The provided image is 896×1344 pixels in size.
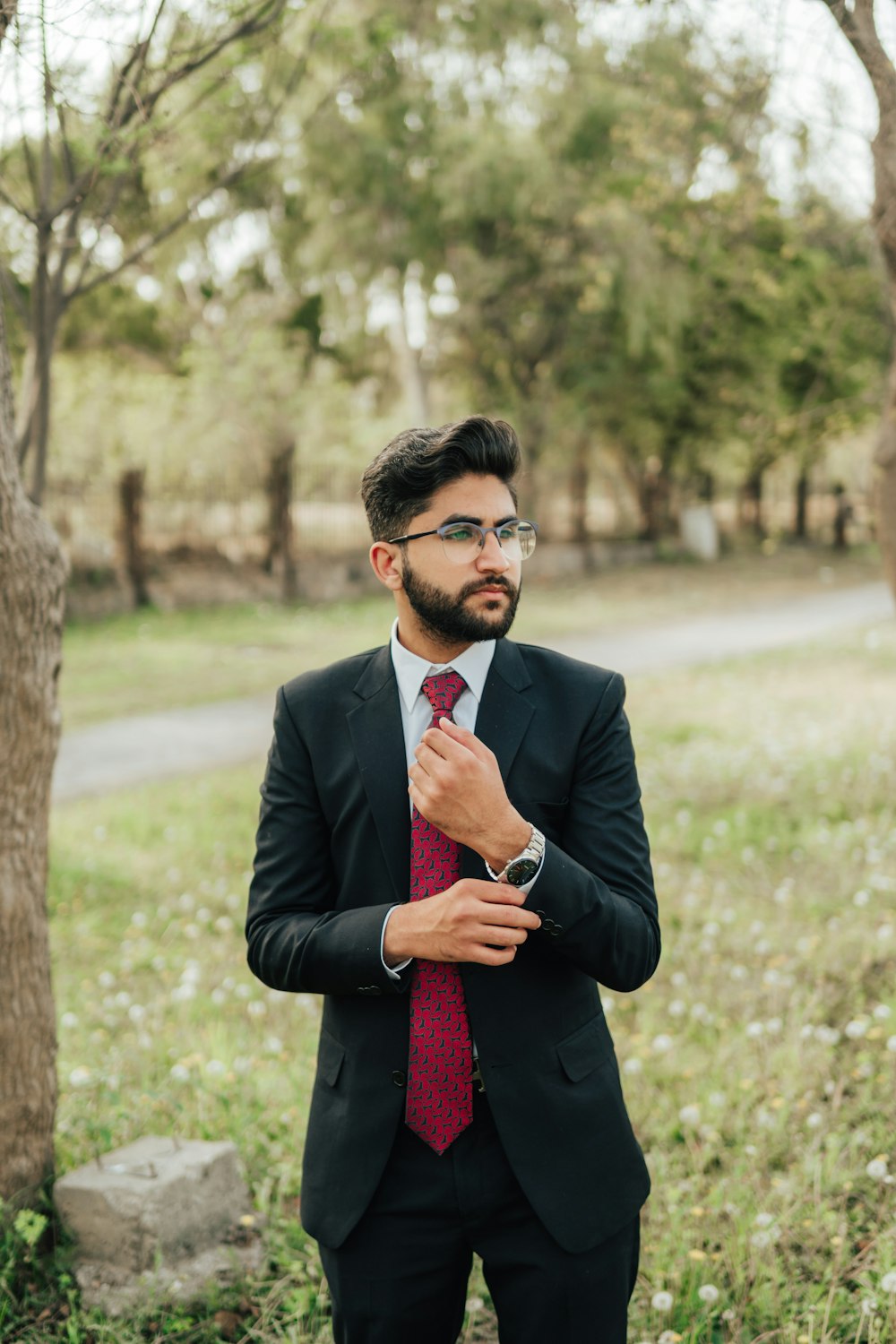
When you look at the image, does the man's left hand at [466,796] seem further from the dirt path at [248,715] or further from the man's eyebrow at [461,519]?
the dirt path at [248,715]

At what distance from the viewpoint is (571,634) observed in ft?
54.4

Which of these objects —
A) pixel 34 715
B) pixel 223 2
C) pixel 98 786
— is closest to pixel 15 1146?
pixel 34 715

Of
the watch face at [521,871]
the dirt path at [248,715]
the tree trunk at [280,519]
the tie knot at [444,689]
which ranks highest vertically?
the tree trunk at [280,519]

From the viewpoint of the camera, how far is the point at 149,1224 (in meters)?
3.05

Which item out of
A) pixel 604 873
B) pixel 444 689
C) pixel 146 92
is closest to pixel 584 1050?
pixel 604 873

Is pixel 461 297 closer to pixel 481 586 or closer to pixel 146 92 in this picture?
pixel 146 92

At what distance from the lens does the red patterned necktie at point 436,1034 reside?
6.88ft

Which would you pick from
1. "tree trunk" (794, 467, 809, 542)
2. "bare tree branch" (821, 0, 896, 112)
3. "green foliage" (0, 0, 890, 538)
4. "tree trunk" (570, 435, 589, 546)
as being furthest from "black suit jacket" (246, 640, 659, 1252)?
"tree trunk" (794, 467, 809, 542)

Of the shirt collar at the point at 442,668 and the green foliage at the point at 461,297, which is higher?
the green foliage at the point at 461,297

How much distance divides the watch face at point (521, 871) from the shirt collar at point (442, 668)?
39 centimetres

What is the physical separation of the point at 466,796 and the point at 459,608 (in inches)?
14.5

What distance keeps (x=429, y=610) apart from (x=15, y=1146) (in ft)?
6.75

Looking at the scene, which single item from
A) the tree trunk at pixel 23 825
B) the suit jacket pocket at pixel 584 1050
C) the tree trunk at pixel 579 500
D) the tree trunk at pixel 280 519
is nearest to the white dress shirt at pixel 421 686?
the suit jacket pocket at pixel 584 1050

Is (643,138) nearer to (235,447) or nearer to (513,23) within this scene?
(513,23)
